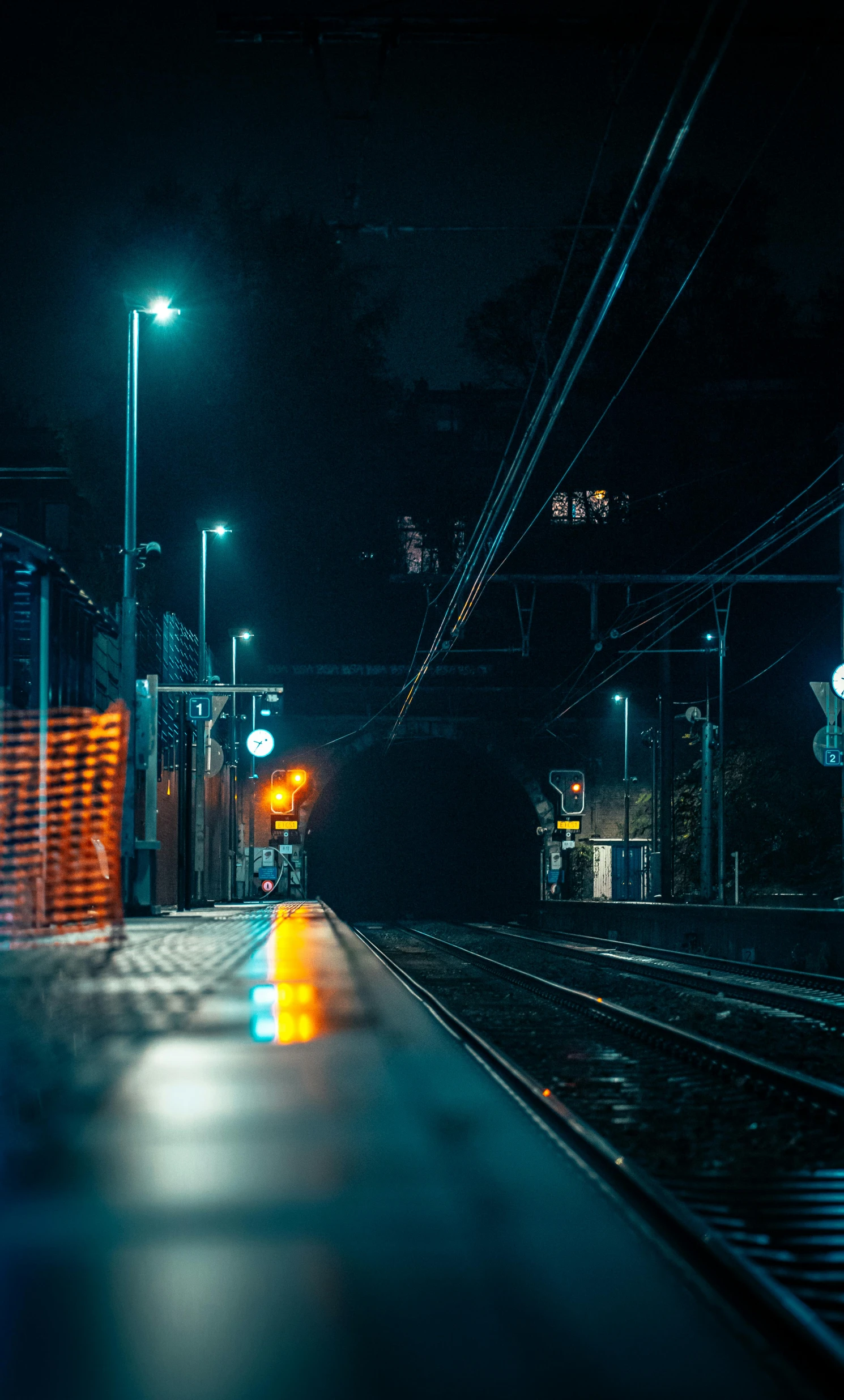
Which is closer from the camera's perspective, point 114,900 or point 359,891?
point 114,900

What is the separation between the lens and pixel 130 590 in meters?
27.3

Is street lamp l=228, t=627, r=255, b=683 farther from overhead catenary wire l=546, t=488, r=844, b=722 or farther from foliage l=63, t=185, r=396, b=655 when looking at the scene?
overhead catenary wire l=546, t=488, r=844, b=722

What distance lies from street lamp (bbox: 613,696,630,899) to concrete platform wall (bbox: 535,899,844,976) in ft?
36.6

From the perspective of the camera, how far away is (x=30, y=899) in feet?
66.3

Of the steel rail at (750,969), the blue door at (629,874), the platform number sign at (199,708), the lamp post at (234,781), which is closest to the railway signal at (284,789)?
the lamp post at (234,781)

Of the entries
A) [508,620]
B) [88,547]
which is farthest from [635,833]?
[88,547]

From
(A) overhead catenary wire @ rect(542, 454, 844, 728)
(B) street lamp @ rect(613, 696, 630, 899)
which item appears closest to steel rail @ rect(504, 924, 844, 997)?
(A) overhead catenary wire @ rect(542, 454, 844, 728)

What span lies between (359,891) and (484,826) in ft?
22.2

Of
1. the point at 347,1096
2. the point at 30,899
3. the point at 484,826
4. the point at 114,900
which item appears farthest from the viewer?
the point at 484,826

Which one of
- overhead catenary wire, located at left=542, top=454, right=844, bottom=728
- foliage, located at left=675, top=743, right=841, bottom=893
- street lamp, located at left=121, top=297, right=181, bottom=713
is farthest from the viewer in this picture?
foliage, located at left=675, top=743, right=841, bottom=893

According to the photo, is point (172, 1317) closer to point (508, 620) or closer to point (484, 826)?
point (508, 620)

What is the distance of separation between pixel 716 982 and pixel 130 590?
12229mm

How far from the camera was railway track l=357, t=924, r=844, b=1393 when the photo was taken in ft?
15.9

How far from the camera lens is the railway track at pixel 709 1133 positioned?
15.9 feet
